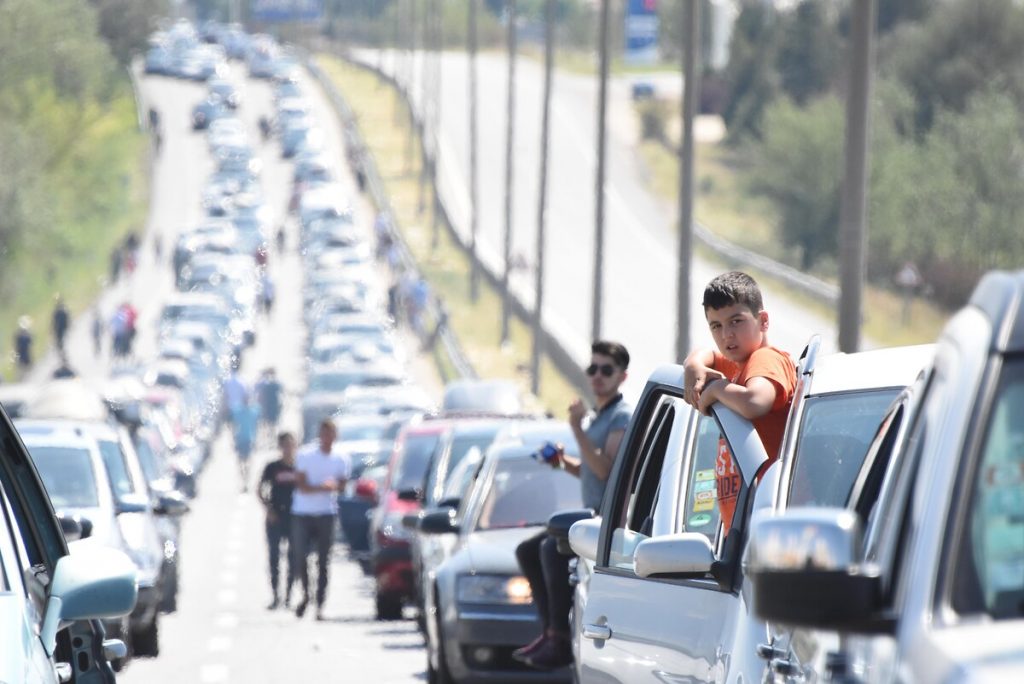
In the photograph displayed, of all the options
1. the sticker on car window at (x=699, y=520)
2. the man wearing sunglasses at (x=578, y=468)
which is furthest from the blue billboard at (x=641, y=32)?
the sticker on car window at (x=699, y=520)

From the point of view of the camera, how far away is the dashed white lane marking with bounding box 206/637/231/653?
1744cm

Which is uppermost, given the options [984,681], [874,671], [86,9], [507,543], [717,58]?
[984,681]

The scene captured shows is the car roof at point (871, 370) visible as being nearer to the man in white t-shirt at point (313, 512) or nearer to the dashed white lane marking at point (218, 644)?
the dashed white lane marking at point (218, 644)

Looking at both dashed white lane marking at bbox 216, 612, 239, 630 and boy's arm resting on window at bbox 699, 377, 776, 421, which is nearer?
boy's arm resting on window at bbox 699, 377, 776, 421

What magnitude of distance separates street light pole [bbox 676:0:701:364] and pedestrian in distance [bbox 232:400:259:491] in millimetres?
9736

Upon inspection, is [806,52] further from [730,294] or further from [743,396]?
[743,396]

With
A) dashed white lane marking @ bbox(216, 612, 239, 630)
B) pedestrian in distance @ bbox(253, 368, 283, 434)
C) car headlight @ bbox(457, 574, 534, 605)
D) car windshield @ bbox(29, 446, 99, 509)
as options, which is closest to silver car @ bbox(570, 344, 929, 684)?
car headlight @ bbox(457, 574, 534, 605)

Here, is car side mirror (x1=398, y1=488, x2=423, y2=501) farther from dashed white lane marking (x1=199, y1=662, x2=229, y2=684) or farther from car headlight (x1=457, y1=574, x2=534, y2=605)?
car headlight (x1=457, y1=574, x2=534, y2=605)

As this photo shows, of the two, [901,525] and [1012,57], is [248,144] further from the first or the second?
[901,525]

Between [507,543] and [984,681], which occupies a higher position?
[984,681]

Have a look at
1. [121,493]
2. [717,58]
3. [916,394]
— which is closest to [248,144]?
[717,58]

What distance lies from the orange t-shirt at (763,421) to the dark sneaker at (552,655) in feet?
16.1

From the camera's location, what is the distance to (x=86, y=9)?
95.8 m

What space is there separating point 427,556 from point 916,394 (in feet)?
36.3
